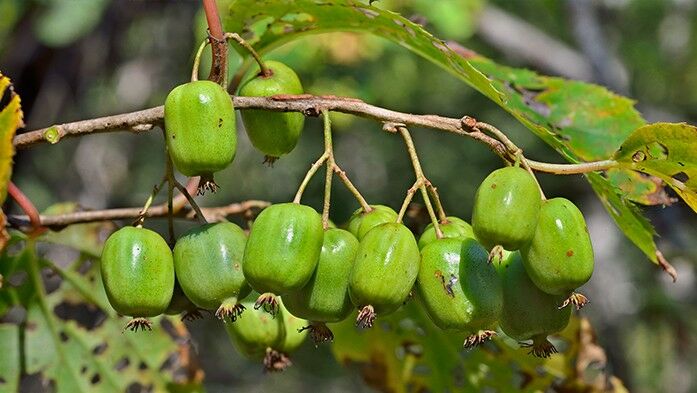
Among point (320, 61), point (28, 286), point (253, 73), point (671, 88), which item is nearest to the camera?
point (253, 73)

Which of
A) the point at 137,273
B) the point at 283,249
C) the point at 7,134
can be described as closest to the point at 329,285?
the point at 283,249

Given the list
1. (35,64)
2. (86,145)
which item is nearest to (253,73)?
(35,64)

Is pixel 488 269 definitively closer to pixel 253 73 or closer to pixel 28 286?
pixel 253 73

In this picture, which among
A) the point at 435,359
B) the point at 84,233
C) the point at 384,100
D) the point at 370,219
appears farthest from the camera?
the point at 384,100

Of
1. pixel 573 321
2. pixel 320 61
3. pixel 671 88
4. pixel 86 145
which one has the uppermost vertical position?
pixel 573 321

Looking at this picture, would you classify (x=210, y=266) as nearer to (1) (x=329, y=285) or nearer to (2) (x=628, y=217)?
(1) (x=329, y=285)

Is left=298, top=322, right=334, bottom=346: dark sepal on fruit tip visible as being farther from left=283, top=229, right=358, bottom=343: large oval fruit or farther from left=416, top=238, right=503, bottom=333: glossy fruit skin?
left=416, top=238, right=503, bottom=333: glossy fruit skin
